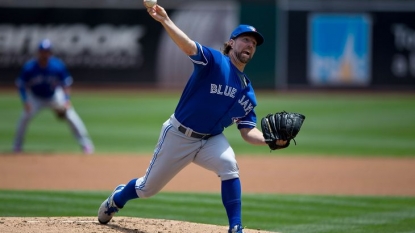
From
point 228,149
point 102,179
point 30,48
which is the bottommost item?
point 102,179

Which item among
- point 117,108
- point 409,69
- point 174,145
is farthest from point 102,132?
point 409,69

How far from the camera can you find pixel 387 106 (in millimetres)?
21438

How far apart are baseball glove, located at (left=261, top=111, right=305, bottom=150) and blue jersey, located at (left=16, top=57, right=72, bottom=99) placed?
7.94 m

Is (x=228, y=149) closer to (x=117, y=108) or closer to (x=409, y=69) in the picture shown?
(x=117, y=108)

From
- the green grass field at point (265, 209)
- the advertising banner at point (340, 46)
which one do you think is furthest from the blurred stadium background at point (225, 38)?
the green grass field at point (265, 209)

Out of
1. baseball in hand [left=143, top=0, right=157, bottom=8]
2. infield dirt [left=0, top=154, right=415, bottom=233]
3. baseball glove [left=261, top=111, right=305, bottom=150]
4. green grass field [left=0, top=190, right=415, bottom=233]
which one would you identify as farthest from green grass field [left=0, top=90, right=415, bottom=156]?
baseball in hand [left=143, top=0, right=157, bottom=8]

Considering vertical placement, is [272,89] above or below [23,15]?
below

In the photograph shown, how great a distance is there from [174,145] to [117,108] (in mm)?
14662

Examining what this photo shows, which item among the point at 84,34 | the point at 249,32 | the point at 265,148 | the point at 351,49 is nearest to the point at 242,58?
the point at 249,32

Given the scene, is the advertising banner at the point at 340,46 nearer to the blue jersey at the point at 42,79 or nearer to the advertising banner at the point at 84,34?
the advertising banner at the point at 84,34

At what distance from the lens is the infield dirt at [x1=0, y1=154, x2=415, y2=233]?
1020 cm

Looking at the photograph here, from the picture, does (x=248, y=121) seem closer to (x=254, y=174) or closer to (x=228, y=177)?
(x=228, y=177)

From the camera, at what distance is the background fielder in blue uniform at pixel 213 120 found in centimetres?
607

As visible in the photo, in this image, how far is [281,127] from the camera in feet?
20.0
